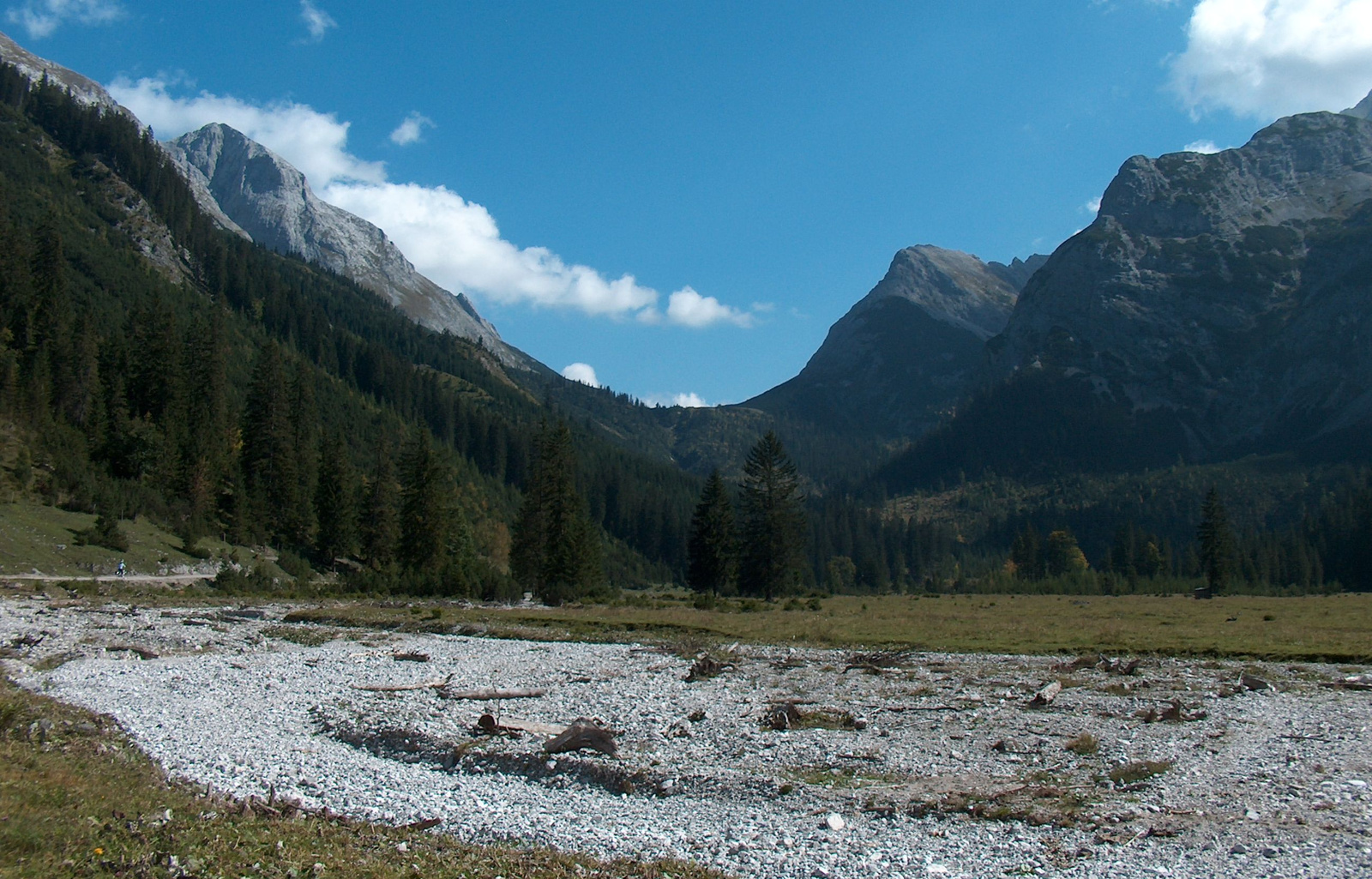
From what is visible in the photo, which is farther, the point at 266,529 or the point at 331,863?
the point at 266,529

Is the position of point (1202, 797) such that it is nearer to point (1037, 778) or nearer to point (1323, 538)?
point (1037, 778)

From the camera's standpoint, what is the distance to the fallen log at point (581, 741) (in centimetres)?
1741

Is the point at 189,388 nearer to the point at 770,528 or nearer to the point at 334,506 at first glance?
the point at 334,506

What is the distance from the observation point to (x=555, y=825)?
43.4 feet

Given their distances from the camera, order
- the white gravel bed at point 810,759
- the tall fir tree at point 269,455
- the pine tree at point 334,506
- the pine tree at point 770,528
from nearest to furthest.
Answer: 1. the white gravel bed at point 810,759
2. the pine tree at point 334,506
3. the tall fir tree at point 269,455
4. the pine tree at point 770,528

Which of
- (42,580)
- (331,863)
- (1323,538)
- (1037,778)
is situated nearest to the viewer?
(331,863)

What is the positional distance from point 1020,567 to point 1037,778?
13271 centimetres

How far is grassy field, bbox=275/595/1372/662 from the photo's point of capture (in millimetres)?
35125

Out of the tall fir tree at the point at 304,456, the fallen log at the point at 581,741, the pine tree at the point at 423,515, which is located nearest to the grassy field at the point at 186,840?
the fallen log at the point at 581,741

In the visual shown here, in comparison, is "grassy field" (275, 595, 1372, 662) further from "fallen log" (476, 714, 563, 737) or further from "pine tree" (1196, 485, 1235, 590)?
"pine tree" (1196, 485, 1235, 590)

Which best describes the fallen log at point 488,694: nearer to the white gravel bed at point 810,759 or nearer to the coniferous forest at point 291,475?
the white gravel bed at point 810,759

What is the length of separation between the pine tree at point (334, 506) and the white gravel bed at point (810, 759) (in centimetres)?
4590

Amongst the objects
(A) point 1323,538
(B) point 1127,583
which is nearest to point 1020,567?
(B) point 1127,583

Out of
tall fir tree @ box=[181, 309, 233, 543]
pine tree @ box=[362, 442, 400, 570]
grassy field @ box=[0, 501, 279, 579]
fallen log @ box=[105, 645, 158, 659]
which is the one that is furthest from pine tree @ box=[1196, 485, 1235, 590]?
grassy field @ box=[0, 501, 279, 579]
